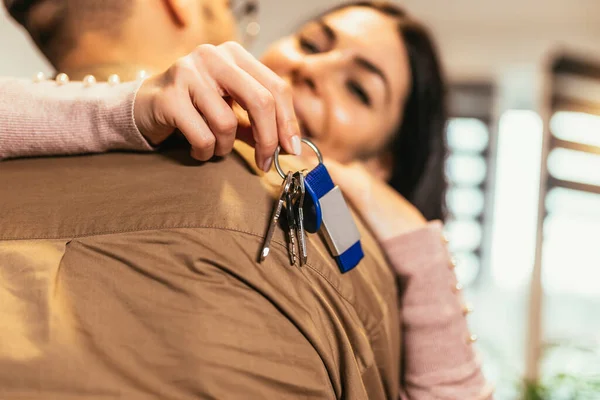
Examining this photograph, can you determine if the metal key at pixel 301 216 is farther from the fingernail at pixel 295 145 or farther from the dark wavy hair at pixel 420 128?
the dark wavy hair at pixel 420 128

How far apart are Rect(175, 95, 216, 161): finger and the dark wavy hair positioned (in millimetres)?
707

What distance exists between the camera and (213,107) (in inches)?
19.2

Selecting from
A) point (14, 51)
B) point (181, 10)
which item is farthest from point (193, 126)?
point (14, 51)

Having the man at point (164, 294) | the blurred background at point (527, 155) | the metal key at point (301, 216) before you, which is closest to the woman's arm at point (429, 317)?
the man at point (164, 294)

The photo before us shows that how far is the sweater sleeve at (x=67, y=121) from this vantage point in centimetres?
53

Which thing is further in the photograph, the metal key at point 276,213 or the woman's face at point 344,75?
the woman's face at point 344,75

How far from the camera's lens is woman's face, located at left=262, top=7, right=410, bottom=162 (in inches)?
39.0

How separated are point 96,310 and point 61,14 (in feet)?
1.25

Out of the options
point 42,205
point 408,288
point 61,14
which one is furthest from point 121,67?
point 408,288

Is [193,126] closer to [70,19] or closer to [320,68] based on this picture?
[70,19]

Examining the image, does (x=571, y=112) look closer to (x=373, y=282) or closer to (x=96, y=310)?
(x=373, y=282)

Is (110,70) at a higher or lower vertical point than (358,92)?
lower

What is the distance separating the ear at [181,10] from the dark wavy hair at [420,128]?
531mm

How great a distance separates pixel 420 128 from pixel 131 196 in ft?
2.66
